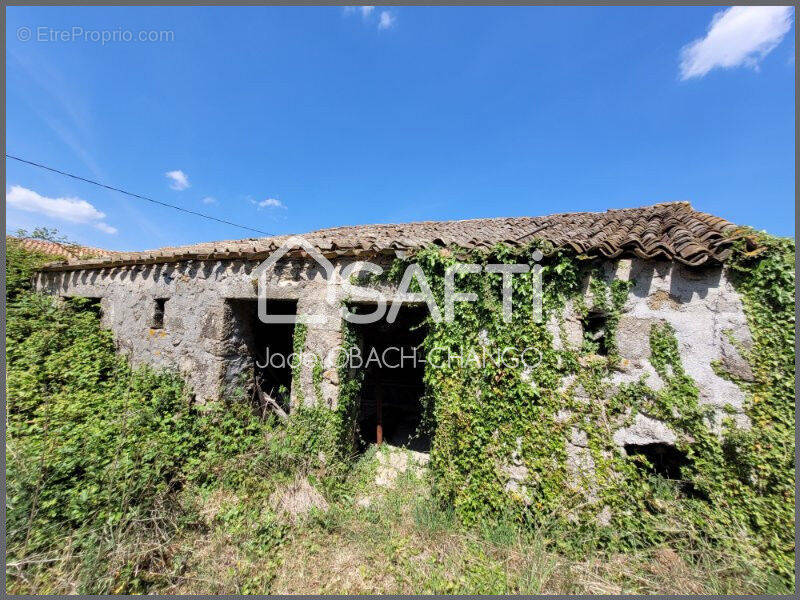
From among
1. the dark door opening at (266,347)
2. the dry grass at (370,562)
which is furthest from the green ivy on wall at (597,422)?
the dark door opening at (266,347)

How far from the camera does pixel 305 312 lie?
A: 469 cm

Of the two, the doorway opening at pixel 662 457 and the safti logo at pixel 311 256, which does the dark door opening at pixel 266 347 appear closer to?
the safti logo at pixel 311 256

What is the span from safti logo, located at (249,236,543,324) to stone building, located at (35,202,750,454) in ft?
0.16

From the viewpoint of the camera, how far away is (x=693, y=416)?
10.5 feet

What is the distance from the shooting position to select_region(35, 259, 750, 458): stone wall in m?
3.19

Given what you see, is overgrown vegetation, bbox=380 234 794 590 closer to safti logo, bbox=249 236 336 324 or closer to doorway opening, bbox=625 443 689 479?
doorway opening, bbox=625 443 689 479

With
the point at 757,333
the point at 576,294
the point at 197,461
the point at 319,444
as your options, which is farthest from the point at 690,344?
the point at 197,461

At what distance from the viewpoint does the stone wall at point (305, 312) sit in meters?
3.19

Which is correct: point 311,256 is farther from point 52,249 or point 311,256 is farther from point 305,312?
point 52,249

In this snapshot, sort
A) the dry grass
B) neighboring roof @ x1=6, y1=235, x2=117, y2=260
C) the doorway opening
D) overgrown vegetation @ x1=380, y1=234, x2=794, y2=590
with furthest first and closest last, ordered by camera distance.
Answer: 1. neighboring roof @ x1=6, y1=235, x2=117, y2=260
2. the doorway opening
3. overgrown vegetation @ x1=380, y1=234, x2=794, y2=590
4. the dry grass

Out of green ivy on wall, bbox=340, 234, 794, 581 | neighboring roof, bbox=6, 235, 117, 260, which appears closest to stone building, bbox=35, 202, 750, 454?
green ivy on wall, bbox=340, 234, 794, 581

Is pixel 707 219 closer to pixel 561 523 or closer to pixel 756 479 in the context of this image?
pixel 756 479

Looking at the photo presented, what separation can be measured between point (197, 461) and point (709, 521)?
6003 mm

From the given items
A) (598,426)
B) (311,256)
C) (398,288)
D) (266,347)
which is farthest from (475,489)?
(266,347)
